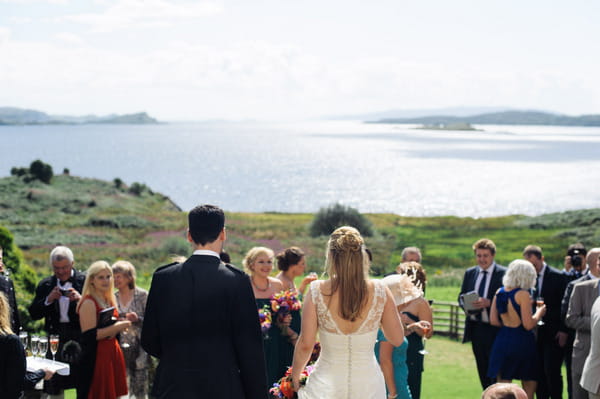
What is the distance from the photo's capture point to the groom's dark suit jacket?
3928 mm

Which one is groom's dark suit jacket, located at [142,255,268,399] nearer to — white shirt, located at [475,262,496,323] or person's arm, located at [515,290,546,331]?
person's arm, located at [515,290,546,331]

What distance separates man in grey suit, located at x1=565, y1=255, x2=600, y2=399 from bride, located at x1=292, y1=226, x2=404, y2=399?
3142 millimetres

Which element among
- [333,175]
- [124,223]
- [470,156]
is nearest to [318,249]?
[124,223]

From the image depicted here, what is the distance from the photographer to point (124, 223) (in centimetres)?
5488

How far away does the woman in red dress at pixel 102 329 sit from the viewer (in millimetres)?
6305

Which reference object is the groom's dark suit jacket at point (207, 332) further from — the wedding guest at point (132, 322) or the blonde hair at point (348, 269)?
the wedding guest at point (132, 322)

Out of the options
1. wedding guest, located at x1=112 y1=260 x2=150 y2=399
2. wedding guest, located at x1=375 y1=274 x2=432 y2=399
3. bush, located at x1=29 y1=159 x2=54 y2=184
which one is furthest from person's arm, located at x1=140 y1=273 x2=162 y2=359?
bush, located at x1=29 y1=159 x2=54 y2=184

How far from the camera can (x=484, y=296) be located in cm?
832

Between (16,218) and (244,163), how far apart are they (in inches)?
5239

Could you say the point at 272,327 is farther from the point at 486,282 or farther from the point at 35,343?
the point at 486,282

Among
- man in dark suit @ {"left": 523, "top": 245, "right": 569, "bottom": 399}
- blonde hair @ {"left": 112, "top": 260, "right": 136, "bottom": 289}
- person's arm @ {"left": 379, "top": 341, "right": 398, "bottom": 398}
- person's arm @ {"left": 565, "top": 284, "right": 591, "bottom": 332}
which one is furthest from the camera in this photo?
man in dark suit @ {"left": 523, "top": 245, "right": 569, "bottom": 399}

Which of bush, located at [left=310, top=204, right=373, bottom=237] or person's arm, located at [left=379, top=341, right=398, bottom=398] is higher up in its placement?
person's arm, located at [left=379, top=341, right=398, bottom=398]

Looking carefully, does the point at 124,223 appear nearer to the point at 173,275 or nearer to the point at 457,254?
the point at 457,254

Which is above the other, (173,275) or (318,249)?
(173,275)
